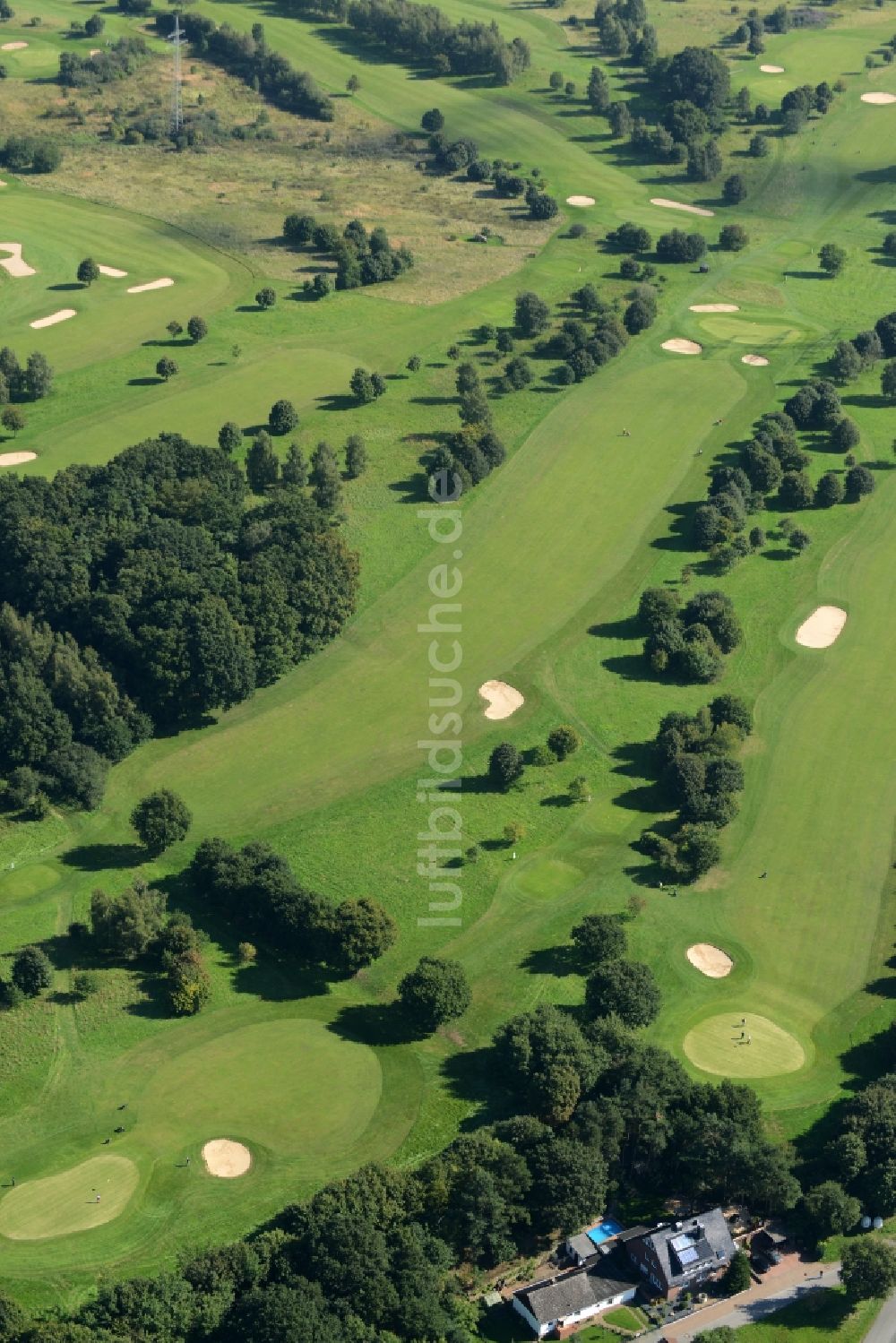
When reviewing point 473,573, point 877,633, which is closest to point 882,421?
point 877,633

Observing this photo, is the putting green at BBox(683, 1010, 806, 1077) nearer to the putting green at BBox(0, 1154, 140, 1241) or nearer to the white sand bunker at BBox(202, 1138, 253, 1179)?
the white sand bunker at BBox(202, 1138, 253, 1179)

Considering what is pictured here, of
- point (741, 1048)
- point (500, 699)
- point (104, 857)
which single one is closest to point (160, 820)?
point (104, 857)

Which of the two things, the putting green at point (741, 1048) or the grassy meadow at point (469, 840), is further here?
the putting green at point (741, 1048)

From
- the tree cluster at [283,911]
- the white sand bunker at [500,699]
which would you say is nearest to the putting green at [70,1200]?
the tree cluster at [283,911]

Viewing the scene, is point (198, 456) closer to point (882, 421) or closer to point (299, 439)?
point (299, 439)

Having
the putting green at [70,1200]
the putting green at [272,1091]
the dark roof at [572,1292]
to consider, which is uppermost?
the putting green at [272,1091]

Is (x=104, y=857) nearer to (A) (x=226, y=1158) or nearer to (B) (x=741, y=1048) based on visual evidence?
(A) (x=226, y=1158)

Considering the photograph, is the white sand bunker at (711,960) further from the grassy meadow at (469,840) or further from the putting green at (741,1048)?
the putting green at (741,1048)
